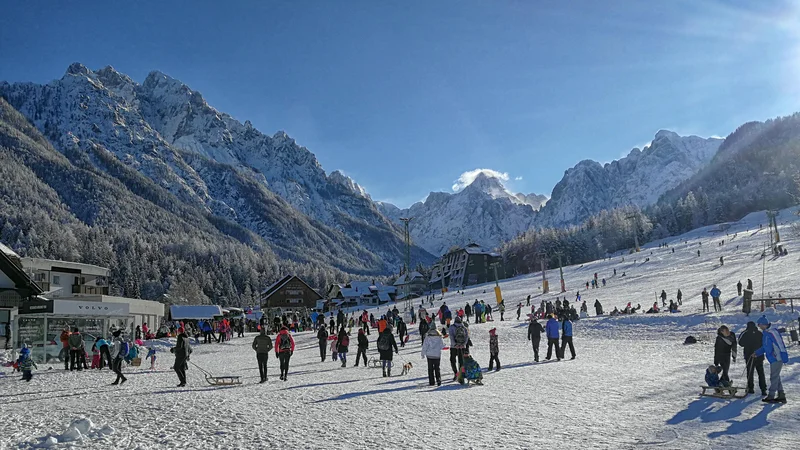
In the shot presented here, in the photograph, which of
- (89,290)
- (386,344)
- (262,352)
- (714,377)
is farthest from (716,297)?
(89,290)

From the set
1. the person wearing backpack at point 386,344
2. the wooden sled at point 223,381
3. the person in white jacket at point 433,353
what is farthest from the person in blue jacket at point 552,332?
the wooden sled at point 223,381


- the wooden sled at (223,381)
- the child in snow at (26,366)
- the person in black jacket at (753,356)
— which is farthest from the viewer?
the child in snow at (26,366)

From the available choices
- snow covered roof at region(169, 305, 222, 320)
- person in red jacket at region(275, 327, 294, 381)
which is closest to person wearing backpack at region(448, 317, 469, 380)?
person in red jacket at region(275, 327, 294, 381)

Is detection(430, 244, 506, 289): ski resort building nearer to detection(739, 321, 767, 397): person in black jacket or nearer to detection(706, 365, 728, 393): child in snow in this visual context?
detection(706, 365, 728, 393): child in snow

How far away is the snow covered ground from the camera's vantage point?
25.4 ft

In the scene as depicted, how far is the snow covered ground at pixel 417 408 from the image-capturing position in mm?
7754

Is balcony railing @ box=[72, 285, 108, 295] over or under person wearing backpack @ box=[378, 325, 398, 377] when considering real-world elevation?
over

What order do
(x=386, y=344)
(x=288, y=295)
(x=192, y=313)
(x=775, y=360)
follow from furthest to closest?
1. (x=288, y=295)
2. (x=192, y=313)
3. (x=386, y=344)
4. (x=775, y=360)

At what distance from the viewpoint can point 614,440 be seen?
754 centimetres

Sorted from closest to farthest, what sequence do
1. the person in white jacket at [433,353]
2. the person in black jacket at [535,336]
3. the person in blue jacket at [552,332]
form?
the person in white jacket at [433,353]
the person in black jacket at [535,336]
the person in blue jacket at [552,332]

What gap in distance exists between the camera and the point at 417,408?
33.9ft

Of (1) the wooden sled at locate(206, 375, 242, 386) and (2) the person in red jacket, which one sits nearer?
(1) the wooden sled at locate(206, 375, 242, 386)

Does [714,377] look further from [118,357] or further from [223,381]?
[118,357]

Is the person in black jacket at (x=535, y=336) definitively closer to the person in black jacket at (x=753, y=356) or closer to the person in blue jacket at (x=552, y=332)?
the person in blue jacket at (x=552, y=332)
